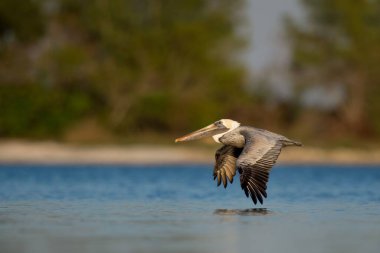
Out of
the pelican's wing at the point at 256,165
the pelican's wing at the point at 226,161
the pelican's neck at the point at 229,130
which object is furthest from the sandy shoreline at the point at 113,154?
the pelican's wing at the point at 256,165

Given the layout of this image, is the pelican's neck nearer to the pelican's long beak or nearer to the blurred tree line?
the pelican's long beak

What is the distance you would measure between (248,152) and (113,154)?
2627cm

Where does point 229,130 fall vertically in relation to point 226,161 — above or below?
above

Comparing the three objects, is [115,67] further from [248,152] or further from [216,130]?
[248,152]

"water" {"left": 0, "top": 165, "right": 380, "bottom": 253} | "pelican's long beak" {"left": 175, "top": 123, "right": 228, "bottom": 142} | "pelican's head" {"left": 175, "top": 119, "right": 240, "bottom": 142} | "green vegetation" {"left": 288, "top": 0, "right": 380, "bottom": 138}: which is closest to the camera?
"water" {"left": 0, "top": 165, "right": 380, "bottom": 253}

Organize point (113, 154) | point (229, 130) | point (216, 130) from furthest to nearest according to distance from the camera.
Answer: point (113, 154), point (216, 130), point (229, 130)

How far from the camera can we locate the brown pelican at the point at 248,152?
13031mm

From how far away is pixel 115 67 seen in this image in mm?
44688

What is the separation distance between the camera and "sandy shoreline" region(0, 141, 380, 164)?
38344mm

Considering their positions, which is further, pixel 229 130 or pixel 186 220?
pixel 229 130

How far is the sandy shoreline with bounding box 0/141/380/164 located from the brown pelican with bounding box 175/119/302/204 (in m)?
23.5

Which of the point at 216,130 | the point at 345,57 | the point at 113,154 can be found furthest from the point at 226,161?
the point at 345,57

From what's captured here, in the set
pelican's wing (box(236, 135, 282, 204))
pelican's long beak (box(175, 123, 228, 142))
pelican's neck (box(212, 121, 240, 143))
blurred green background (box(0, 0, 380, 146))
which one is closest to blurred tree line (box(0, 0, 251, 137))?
blurred green background (box(0, 0, 380, 146))

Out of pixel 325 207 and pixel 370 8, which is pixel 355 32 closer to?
pixel 370 8
